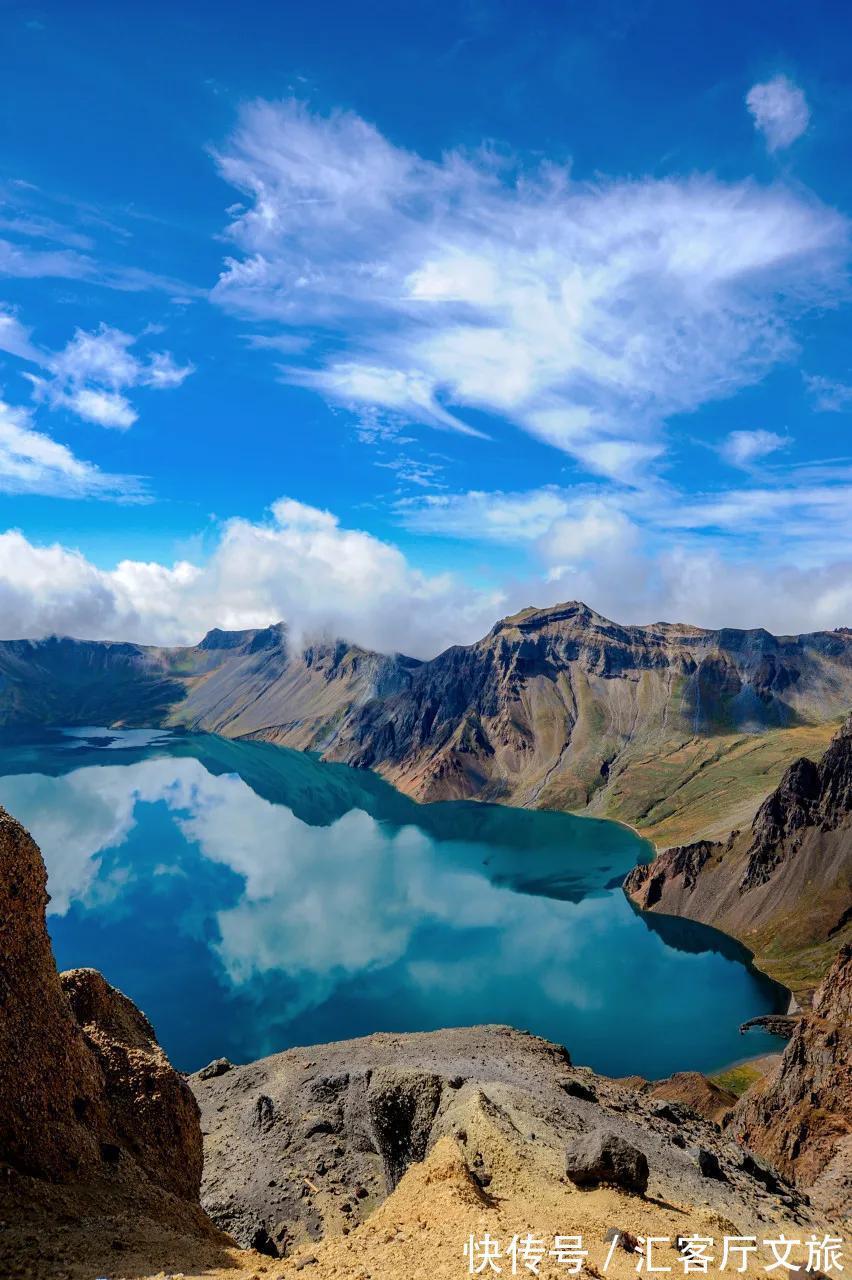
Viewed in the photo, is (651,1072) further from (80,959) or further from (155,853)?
(155,853)

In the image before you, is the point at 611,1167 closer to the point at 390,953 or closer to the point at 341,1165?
the point at 341,1165

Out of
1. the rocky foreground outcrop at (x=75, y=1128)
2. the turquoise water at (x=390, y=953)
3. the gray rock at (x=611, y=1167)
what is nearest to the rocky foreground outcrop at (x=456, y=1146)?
the gray rock at (x=611, y=1167)

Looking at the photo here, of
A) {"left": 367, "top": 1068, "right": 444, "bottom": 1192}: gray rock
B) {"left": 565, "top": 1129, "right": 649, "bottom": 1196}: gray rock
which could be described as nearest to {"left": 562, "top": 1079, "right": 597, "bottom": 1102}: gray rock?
{"left": 367, "top": 1068, "right": 444, "bottom": 1192}: gray rock

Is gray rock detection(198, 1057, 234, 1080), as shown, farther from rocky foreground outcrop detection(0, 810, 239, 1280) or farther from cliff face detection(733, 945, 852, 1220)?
cliff face detection(733, 945, 852, 1220)

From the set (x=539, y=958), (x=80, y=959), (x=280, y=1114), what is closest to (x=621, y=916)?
(x=539, y=958)

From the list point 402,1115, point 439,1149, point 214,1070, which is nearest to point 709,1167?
point 439,1149

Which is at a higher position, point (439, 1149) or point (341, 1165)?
point (439, 1149)
